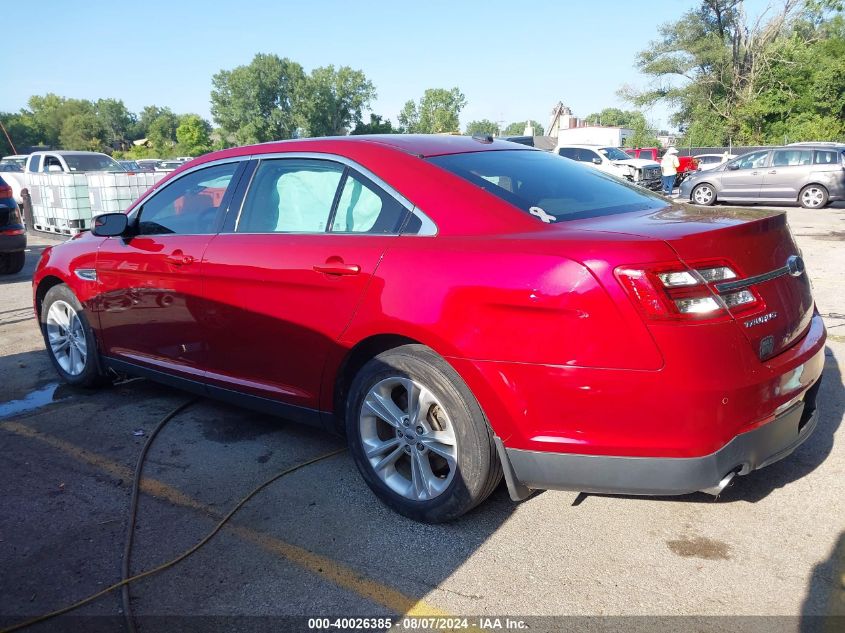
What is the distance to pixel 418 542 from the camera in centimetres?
313

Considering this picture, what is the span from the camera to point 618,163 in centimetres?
2281

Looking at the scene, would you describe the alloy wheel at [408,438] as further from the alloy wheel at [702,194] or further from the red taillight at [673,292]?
the alloy wheel at [702,194]

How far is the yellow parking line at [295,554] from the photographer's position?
2.71 meters

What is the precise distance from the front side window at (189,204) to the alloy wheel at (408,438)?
1590 millimetres

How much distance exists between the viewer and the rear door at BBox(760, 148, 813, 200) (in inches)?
725

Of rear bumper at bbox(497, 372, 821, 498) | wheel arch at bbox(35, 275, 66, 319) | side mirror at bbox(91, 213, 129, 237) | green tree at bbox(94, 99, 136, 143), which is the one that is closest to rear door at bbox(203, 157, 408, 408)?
side mirror at bbox(91, 213, 129, 237)

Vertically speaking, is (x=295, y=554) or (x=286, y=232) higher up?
(x=286, y=232)

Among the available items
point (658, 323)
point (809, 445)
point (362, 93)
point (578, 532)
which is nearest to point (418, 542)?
point (578, 532)

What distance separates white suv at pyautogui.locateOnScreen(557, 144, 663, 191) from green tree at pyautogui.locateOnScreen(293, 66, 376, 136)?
9164cm

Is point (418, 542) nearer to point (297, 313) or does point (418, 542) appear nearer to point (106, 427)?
point (297, 313)

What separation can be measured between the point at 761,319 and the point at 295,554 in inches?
82.6

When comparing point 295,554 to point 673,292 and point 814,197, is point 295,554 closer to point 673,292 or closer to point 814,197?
point 673,292

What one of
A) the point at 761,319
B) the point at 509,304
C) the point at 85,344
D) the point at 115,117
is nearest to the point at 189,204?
the point at 85,344

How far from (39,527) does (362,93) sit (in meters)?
120
